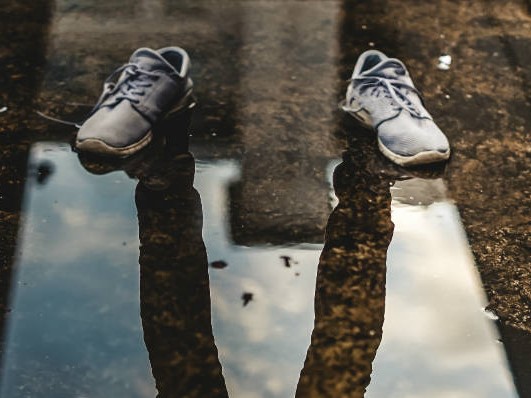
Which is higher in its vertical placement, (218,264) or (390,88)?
(390,88)

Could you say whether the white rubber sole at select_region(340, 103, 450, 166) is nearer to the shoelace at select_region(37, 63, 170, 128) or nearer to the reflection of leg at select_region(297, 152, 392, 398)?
the reflection of leg at select_region(297, 152, 392, 398)

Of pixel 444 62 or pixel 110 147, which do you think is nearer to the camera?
pixel 110 147

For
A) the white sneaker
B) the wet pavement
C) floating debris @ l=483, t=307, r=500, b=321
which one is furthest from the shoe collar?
floating debris @ l=483, t=307, r=500, b=321

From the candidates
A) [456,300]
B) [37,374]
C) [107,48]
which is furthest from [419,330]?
[107,48]

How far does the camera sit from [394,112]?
234cm

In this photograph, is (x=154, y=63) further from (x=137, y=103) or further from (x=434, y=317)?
(x=434, y=317)

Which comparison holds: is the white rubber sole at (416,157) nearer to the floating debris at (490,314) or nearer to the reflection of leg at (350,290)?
the reflection of leg at (350,290)

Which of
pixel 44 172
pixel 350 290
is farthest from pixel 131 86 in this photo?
pixel 350 290

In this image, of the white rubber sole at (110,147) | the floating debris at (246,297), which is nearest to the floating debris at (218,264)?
the floating debris at (246,297)

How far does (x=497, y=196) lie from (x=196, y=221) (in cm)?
88

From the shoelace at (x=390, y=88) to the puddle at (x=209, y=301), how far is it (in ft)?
0.91

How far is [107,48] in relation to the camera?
2867 millimetres

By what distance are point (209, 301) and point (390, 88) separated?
1003 mm

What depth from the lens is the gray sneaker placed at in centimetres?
225
